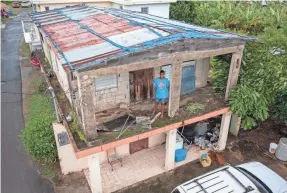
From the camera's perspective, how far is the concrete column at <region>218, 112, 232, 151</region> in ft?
38.9

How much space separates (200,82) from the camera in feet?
42.6

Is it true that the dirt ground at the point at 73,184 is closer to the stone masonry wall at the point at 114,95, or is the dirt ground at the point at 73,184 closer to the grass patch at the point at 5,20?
the stone masonry wall at the point at 114,95

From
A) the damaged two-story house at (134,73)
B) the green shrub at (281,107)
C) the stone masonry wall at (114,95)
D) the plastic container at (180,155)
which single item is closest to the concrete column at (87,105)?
the damaged two-story house at (134,73)

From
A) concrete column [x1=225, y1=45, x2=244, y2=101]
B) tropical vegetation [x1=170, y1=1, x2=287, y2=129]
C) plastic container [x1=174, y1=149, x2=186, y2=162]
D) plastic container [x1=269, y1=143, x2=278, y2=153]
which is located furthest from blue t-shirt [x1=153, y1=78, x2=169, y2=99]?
plastic container [x1=269, y1=143, x2=278, y2=153]

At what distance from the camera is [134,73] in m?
10.9

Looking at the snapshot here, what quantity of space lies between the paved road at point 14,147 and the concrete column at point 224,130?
8.46 m

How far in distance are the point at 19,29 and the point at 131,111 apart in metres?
39.3

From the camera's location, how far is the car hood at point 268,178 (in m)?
8.96

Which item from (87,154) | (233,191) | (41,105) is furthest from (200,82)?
(41,105)

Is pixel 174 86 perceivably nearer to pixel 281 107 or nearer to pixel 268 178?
pixel 268 178

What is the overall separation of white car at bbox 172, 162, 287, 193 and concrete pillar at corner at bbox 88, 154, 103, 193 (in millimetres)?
3034

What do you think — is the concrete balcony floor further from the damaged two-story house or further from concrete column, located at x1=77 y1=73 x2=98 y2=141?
concrete column, located at x1=77 y1=73 x2=98 y2=141

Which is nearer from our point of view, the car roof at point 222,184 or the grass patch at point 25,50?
the car roof at point 222,184

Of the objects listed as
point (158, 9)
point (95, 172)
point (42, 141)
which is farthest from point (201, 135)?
point (158, 9)
